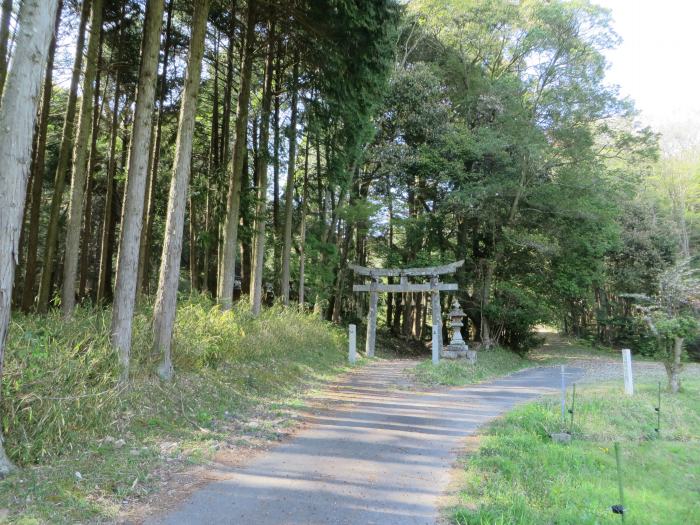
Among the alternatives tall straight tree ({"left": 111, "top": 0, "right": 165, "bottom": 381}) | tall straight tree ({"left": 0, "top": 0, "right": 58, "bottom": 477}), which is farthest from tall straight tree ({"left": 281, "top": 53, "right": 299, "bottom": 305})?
tall straight tree ({"left": 0, "top": 0, "right": 58, "bottom": 477})

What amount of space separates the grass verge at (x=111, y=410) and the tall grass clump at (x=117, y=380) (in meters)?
0.01

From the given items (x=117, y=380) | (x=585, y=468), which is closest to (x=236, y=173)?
(x=117, y=380)

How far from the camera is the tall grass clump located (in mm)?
4559

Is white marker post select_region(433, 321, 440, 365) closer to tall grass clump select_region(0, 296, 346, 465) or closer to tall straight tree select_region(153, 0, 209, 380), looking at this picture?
tall grass clump select_region(0, 296, 346, 465)

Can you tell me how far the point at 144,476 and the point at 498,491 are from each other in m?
3.27

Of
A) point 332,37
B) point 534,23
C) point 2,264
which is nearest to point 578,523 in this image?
point 2,264

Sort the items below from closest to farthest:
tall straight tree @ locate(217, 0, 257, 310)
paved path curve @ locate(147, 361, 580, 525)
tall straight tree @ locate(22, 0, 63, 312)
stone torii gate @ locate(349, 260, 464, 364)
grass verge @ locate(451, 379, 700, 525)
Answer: paved path curve @ locate(147, 361, 580, 525), grass verge @ locate(451, 379, 700, 525), tall straight tree @ locate(22, 0, 63, 312), tall straight tree @ locate(217, 0, 257, 310), stone torii gate @ locate(349, 260, 464, 364)

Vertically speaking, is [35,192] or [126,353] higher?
[35,192]

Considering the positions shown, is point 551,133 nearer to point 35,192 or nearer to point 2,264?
point 35,192

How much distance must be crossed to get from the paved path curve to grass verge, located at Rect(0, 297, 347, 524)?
0.66 meters

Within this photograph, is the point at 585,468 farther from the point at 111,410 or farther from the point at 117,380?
the point at 117,380

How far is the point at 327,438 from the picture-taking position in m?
5.96

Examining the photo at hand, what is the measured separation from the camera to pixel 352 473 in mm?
Answer: 4703

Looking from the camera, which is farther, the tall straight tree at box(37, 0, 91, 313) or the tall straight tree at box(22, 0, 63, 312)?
the tall straight tree at box(22, 0, 63, 312)
